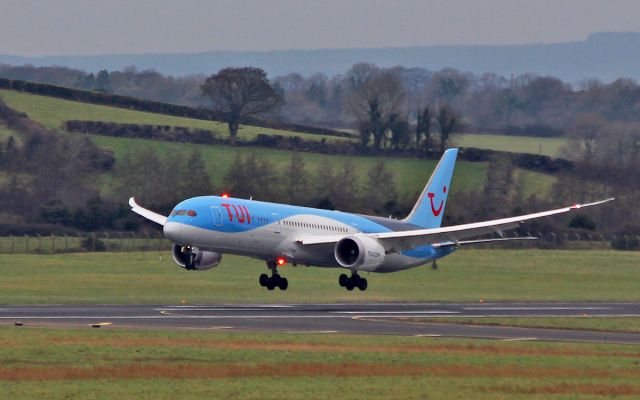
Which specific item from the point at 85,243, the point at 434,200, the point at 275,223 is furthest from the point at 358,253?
the point at 85,243

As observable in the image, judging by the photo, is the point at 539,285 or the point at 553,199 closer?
the point at 539,285

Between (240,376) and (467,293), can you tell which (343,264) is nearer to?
(467,293)

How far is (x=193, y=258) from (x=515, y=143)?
86.5 m

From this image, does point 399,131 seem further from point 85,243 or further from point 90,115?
point 85,243

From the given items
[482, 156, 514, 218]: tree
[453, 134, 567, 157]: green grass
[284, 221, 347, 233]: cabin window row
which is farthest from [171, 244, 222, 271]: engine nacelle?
[453, 134, 567, 157]: green grass

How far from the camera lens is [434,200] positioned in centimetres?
7075

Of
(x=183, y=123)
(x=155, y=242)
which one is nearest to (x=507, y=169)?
(x=183, y=123)

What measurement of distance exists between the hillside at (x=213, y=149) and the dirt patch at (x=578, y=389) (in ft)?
199

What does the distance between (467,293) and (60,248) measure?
1025 inches

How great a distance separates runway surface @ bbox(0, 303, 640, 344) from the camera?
47031mm

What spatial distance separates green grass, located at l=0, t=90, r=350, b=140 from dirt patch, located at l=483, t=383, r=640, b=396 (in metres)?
87.8

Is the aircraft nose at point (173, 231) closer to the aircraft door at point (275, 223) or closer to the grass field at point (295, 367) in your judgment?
the aircraft door at point (275, 223)

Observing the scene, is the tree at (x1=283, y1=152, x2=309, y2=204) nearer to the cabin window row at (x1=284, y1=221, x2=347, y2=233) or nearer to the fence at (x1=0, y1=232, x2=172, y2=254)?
the fence at (x1=0, y1=232, x2=172, y2=254)

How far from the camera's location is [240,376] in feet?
112
